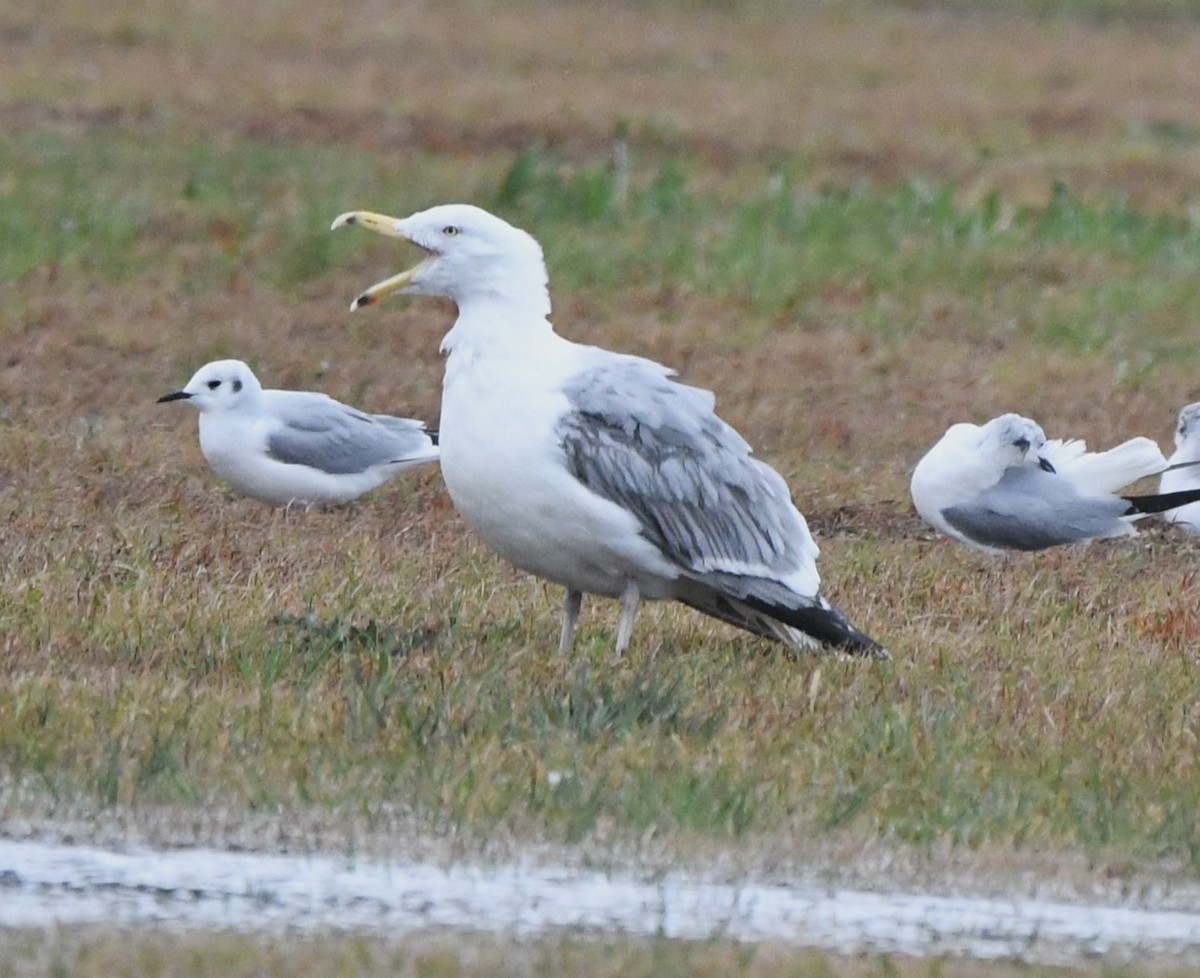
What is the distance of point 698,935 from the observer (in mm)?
4664

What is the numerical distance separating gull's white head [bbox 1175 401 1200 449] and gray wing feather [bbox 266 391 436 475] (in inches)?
118

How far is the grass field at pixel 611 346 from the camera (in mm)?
5602

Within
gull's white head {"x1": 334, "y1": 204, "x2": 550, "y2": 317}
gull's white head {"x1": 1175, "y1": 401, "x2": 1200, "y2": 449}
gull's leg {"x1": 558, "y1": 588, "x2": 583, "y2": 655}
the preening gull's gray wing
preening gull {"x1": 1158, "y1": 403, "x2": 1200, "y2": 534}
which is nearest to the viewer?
the preening gull's gray wing

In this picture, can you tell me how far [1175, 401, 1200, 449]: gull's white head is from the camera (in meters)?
10.2

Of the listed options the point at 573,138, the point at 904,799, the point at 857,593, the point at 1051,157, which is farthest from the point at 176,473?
the point at 1051,157

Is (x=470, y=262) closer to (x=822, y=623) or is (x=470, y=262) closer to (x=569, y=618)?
(x=569, y=618)

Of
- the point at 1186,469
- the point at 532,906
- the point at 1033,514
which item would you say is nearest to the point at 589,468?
the point at 532,906

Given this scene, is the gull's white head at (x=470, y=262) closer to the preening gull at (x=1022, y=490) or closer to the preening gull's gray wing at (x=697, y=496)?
Answer: the preening gull's gray wing at (x=697, y=496)

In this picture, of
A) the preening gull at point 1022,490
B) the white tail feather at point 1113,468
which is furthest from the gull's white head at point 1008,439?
the white tail feather at point 1113,468

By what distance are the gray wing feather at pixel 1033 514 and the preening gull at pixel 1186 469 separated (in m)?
0.44

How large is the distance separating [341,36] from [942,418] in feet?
42.1

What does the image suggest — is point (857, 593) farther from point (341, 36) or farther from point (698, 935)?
point (341, 36)

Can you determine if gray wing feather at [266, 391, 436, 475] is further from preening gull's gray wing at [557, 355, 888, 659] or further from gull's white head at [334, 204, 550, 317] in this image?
preening gull's gray wing at [557, 355, 888, 659]

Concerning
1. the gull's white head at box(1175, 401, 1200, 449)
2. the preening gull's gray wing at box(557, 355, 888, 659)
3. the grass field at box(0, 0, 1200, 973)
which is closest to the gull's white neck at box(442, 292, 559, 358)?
the preening gull's gray wing at box(557, 355, 888, 659)
